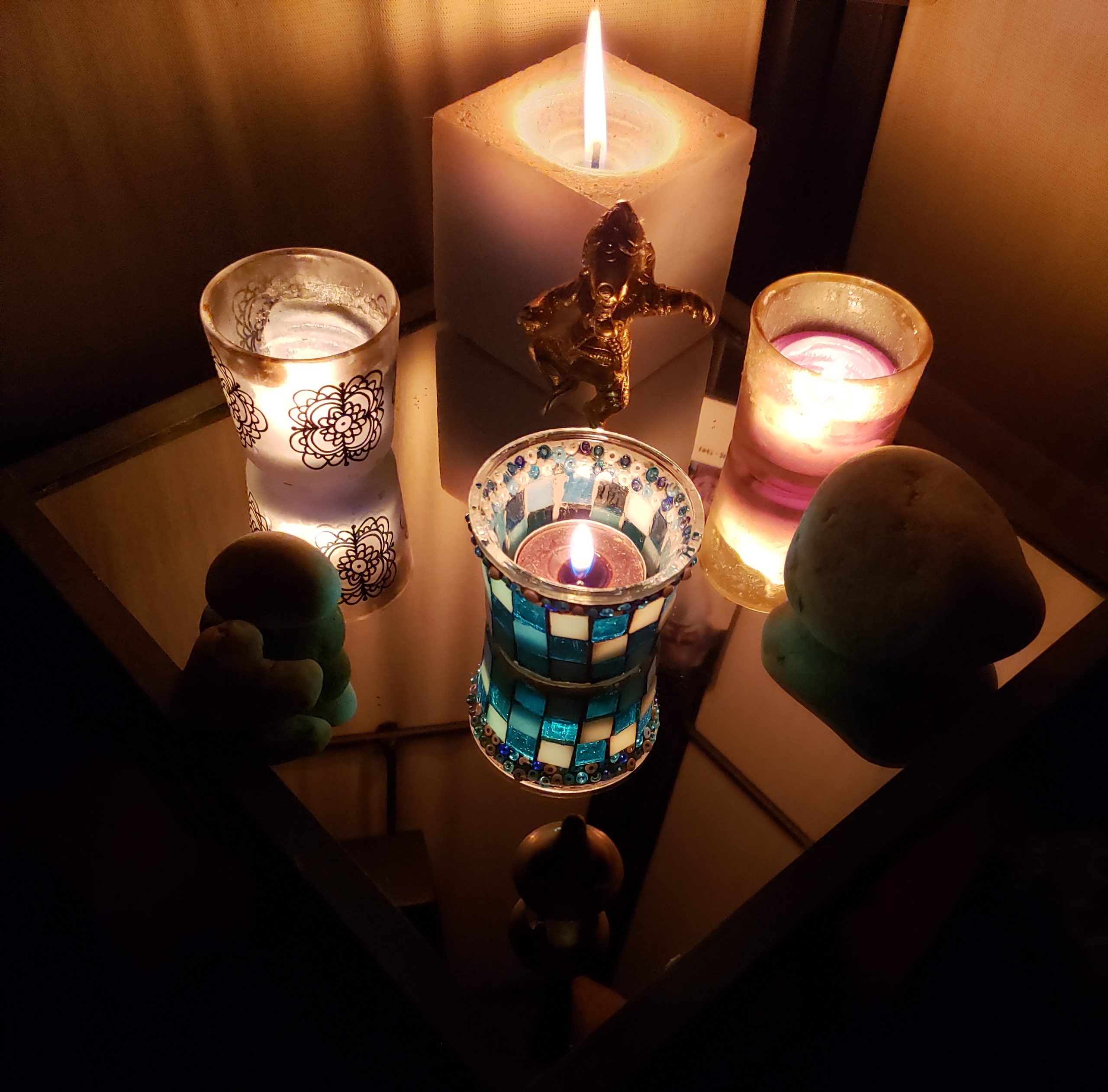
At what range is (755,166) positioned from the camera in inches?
33.4

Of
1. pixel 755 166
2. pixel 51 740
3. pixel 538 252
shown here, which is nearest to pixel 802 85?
pixel 755 166

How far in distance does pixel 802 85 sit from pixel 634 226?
0.34 m

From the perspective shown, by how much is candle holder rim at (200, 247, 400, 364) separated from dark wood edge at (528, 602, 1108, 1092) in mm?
303

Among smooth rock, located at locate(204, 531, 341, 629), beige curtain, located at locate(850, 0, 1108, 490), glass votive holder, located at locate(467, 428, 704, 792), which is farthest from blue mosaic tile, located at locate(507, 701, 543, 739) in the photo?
beige curtain, located at locate(850, 0, 1108, 490)

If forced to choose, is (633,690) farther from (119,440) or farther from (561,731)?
(119,440)

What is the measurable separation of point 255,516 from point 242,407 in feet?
0.25

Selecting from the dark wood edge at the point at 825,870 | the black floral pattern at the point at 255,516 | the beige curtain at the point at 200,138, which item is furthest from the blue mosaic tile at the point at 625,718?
the beige curtain at the point at 200,138

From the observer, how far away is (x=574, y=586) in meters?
0.48

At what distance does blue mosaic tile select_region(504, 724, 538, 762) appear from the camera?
534 millimetres

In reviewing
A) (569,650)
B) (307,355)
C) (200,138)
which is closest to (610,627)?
(569,650)

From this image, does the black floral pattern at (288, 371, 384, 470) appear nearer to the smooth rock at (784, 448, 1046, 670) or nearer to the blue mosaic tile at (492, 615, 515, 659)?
the blue mosaic tile at (492, 615, 515, 659)

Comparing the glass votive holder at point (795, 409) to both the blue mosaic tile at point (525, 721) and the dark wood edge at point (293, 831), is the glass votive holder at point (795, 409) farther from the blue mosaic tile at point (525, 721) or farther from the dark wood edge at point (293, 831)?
the dark wood edge at point (293, 831)

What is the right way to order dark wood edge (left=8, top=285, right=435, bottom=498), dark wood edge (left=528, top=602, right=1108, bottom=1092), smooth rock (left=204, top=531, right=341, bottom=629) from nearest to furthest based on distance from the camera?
dark wood edge (left=528, top=602, right=1108, bottom=1092), smooth rock (left=204, top=531, right=341, bottom=629), dark wood edge (left=8, top=285, right=435, bottom=498)

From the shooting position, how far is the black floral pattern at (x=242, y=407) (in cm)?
55
